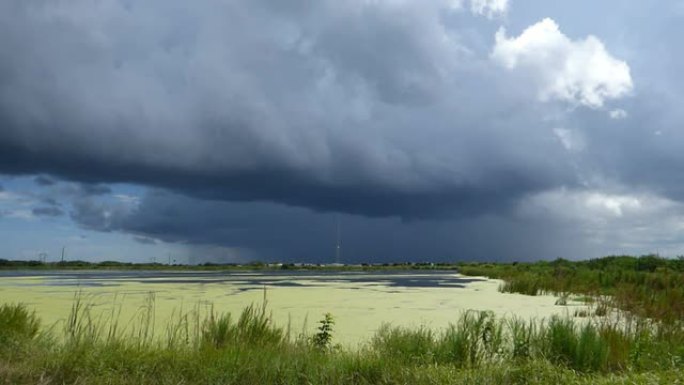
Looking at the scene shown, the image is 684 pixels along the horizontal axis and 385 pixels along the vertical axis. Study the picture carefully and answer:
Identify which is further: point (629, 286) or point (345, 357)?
point (629, 286)

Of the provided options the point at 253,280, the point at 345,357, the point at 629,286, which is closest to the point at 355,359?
the point at 345,357

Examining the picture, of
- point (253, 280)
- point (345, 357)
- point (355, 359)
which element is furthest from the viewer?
point (253, 280)

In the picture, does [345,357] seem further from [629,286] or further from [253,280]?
[253,280]

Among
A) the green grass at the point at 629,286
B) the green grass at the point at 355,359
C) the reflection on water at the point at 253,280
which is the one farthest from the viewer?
the reflection on water at the point at 253,280

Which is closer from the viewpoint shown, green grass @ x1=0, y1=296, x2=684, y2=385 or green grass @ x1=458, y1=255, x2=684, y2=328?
green grass @ x1=0, y1=296, x2=684, y2=385

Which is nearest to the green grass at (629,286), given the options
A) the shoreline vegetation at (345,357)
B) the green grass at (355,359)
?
the shoreline vegetation at (345,357)

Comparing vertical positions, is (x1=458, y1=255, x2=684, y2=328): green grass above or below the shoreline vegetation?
above

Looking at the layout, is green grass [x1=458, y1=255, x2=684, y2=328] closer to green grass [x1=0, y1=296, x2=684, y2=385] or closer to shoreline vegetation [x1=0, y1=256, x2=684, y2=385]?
shoreline vegetation [x1=0, y1=256, x2=684, y2=385]

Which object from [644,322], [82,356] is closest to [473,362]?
[644,322]

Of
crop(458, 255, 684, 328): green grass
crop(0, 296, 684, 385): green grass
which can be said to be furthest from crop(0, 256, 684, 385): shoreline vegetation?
crop(458, 255, 684, 328): green grass

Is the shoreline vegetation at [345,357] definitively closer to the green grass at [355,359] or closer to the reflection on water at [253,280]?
the green grass at [355,359]

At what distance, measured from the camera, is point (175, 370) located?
15.9 ft

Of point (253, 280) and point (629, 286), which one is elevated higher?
point (629, 286)

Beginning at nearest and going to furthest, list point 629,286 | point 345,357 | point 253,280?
point 345,357, point 629,286, point 253,280
